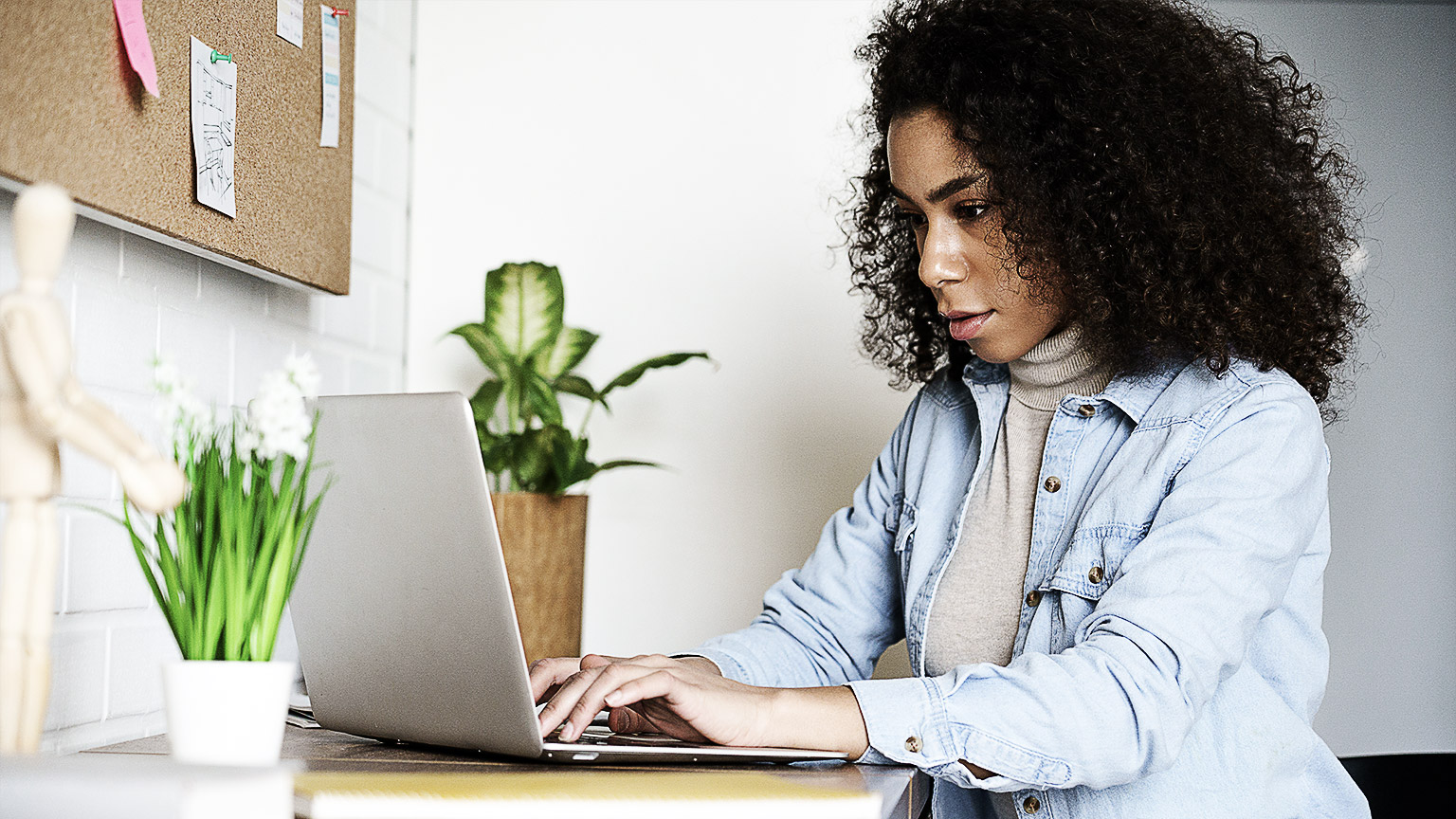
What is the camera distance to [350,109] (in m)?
1.74

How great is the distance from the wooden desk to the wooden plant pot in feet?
2.29

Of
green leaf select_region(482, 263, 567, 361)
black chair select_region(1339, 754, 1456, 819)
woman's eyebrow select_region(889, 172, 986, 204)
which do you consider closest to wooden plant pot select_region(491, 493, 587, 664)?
green leaf select_region(482, 263, 567, 361)

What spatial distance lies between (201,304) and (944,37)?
0.90 metres

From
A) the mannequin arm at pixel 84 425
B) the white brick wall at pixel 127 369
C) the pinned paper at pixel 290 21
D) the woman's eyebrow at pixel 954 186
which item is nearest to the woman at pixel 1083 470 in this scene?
the woman's eyebrow at pixel 954 186

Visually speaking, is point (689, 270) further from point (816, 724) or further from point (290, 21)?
point (816, 724)

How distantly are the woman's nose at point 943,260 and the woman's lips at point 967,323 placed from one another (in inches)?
1.8

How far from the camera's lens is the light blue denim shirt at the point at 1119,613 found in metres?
0.97

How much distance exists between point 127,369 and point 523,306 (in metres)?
0.68

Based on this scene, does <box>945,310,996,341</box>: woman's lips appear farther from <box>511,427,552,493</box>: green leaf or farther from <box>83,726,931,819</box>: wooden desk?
<box>511,427,552,493</box>: green leaf

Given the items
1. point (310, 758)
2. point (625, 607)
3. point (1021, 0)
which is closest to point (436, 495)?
point (310, 758)

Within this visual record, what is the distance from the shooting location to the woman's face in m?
1.29

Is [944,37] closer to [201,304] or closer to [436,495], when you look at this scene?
[436,495]

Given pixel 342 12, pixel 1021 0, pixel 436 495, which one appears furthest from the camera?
pixel 342 12

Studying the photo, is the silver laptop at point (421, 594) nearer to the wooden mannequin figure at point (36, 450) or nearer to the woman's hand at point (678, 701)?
the woman's hand at point (678, 701)
